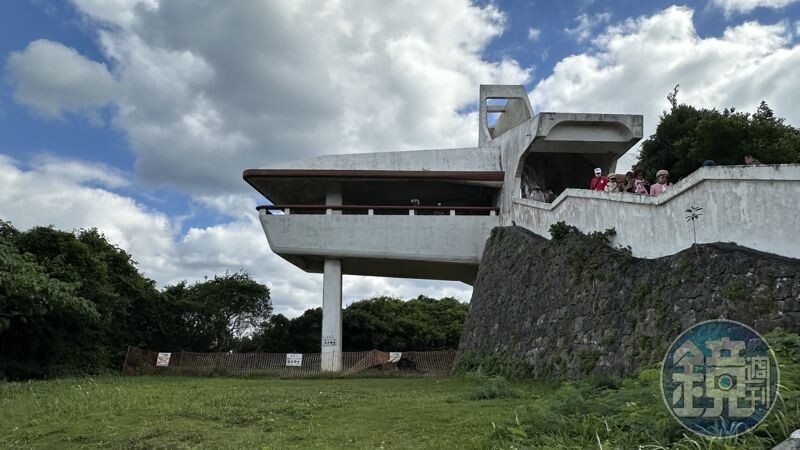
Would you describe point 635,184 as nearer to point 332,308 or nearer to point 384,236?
point 384,236

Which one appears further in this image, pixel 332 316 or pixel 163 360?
A: pixel 332 316

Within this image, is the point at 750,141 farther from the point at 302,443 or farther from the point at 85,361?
the point at 85,361

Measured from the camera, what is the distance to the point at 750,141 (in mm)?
19797

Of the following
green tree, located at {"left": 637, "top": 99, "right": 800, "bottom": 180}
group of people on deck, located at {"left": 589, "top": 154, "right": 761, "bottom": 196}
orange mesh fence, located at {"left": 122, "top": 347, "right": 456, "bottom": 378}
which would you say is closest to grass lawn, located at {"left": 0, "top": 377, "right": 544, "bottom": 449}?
group of people on deck, located at {"left": 589, "top": 154, "right": 761, "bottom": 196}

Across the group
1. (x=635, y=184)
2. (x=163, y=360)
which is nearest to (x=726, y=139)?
(x=635, y=184)

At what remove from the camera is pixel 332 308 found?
72.7 feet

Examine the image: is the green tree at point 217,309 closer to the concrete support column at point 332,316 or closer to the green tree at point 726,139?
the concrete support column at point 332,316

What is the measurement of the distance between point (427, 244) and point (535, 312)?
7545mm

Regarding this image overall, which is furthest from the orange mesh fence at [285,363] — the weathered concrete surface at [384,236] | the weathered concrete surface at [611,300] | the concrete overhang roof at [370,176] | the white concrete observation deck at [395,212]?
the concrete overhang roof at [370,176]

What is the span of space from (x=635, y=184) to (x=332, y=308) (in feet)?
42.4

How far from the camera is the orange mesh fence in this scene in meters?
20.6

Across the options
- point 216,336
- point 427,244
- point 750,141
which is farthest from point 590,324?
point 216,336

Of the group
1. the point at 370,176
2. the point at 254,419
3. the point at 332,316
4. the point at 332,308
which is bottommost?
the point at 254,419

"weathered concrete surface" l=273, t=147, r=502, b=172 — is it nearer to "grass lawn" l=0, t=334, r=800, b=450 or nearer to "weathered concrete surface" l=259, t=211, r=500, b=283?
"weathered concrete surface" l=259, t=211, r=500, b=283
